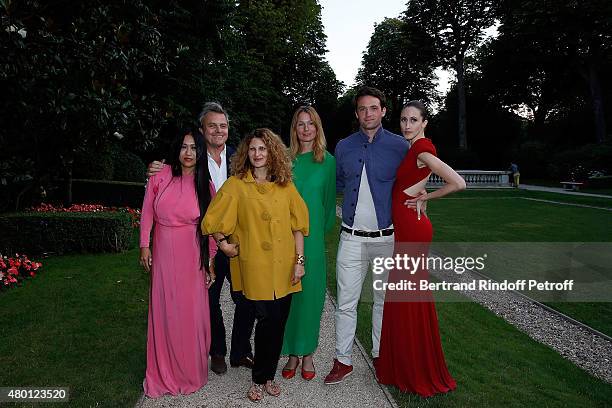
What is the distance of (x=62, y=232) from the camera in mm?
9867

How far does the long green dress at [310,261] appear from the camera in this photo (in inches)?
173

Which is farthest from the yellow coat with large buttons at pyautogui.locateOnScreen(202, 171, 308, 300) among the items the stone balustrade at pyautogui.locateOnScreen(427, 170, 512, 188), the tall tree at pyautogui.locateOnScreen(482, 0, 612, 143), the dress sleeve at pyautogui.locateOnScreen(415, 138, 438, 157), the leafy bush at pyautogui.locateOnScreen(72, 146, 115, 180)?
the tall tree at pyautogui.locateOnScreen(482, 0, 612, 143)

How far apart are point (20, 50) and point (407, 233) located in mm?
5452

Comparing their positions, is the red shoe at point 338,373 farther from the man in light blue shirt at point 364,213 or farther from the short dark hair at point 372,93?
the short dark hair at point 372,93

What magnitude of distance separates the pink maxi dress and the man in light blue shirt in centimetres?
132

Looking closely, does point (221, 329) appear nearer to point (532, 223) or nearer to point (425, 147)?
point (425, 147)

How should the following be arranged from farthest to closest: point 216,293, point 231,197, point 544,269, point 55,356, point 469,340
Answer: point 544,269 → point 469,340 → point 55,356 → point 216,293 → point 231,197

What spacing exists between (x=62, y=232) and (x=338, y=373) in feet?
25.8

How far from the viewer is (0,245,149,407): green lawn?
14.5 ft

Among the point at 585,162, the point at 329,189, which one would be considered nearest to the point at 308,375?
the point at 329,189

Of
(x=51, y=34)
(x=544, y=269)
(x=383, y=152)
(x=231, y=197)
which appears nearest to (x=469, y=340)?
(x=383, y=152)

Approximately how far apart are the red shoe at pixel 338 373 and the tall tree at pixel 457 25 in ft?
124

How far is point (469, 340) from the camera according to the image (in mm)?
5855

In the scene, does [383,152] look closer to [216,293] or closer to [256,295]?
[256,295]
